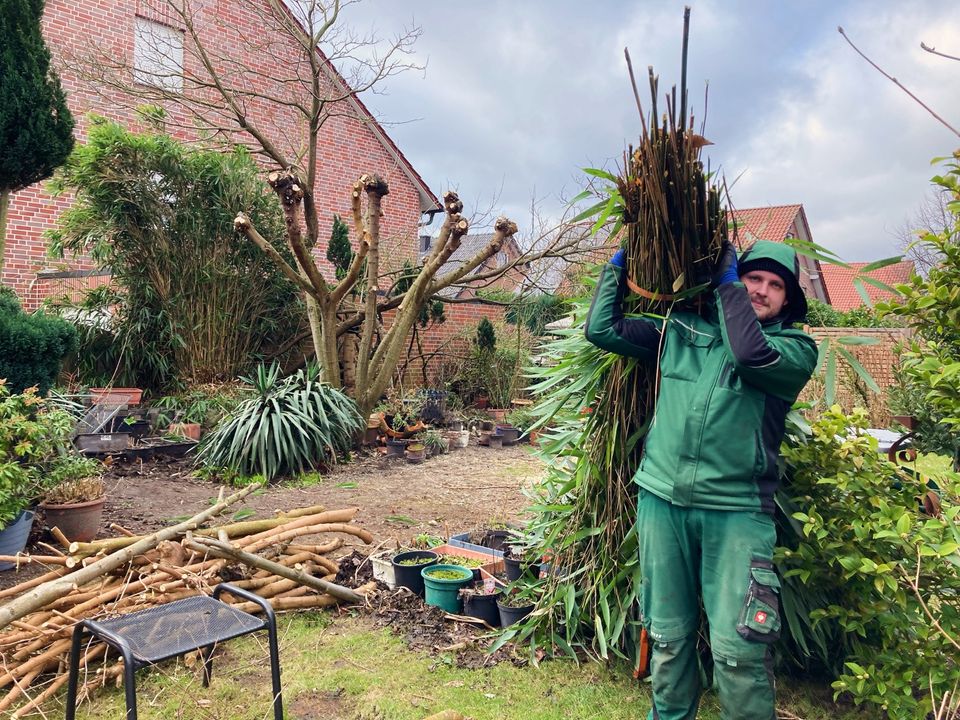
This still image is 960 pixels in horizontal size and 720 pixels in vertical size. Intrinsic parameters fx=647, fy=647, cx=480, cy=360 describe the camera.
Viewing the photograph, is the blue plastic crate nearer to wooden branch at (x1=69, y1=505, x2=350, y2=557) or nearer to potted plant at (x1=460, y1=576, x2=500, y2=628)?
potted plant at (x1=460, y1=576, x2=500, y2=628)

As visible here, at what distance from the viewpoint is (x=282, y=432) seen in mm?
7594

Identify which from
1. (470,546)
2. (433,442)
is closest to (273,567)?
(470,546)

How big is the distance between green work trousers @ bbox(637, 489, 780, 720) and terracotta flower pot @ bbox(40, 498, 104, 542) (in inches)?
166

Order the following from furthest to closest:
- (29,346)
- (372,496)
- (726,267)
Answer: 1. (372,496)
2. (29,346)
3. (726,267)

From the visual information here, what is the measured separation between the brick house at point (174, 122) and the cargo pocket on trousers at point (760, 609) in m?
8.98

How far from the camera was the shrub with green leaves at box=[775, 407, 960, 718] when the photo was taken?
2166 millimetres

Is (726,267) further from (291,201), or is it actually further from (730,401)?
(291,201)

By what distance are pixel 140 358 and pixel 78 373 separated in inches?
33.0

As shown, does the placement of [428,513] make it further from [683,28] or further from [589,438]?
[683,28]

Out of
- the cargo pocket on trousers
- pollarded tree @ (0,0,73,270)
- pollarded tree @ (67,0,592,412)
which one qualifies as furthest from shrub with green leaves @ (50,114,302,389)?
the cargo pocket on trousers

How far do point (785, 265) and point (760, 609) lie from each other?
3.90 ft

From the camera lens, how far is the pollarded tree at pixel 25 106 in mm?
5047

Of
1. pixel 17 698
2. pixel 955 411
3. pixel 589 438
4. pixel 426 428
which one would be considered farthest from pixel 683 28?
pixel 426 428

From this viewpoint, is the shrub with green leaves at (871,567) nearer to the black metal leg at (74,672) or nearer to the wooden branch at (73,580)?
the black metal leg at (74,672)
